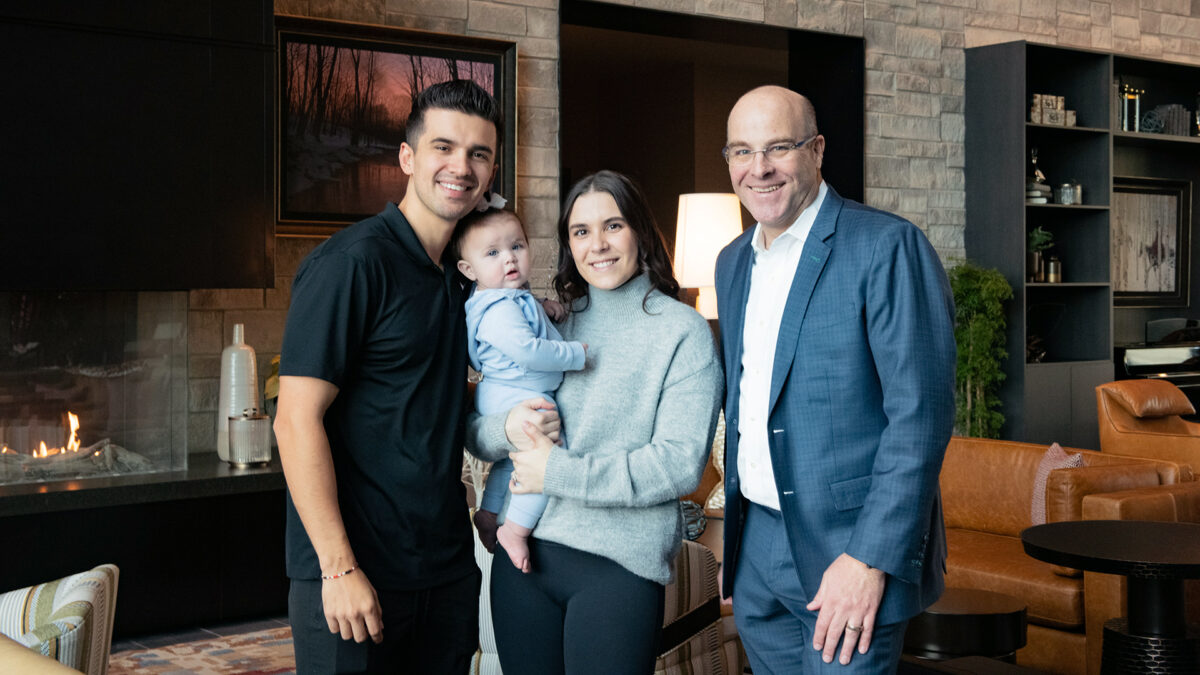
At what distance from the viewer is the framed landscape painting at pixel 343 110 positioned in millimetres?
4543

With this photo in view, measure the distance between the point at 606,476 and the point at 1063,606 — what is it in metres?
2.60

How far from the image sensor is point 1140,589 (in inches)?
128

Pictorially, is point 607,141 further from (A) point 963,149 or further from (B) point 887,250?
(B) point 887,250

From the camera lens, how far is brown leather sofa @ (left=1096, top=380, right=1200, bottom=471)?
17.8 ft

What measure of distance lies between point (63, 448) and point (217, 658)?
2.98ft

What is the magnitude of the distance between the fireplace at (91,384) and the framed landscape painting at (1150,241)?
5983 millimetres

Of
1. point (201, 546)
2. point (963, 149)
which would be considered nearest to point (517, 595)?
point (201, 546)

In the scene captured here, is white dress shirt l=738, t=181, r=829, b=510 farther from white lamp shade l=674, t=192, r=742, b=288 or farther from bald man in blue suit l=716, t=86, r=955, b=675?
white lamp shade l=674, t=192, r=742, b=288

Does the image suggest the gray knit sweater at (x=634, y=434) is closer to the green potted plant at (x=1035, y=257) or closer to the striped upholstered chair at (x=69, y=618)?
the striped upholstered chair at (x=69, y=618)

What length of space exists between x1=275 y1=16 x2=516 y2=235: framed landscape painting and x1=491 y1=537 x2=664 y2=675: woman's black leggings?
9.78 ft

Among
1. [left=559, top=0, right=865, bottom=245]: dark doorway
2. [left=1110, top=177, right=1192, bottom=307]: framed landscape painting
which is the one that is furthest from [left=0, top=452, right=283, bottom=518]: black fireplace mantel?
[left=1110, top=177, right=1192, bottom=307]: framed landscape painting

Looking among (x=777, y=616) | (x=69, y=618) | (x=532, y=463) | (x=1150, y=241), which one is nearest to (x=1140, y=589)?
(x=777, y=616)

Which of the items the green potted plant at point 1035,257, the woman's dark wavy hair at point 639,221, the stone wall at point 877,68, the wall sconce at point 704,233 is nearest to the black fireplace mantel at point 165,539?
the stone wall at point 877,68

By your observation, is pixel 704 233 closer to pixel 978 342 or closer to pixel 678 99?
pixel 978 342
